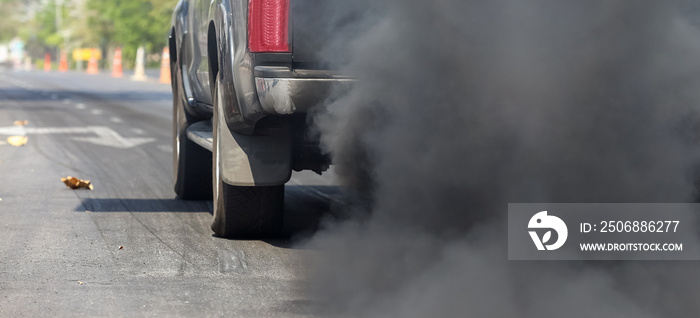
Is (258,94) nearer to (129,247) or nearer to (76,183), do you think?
(129,247)

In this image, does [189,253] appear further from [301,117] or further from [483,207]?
[483,207]

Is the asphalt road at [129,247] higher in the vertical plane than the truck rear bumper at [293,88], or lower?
lower

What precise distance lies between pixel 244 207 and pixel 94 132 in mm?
9346

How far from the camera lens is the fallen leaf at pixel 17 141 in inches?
513

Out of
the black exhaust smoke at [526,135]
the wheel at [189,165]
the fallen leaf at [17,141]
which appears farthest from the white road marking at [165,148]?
the black exhaust smoke at [526,135]

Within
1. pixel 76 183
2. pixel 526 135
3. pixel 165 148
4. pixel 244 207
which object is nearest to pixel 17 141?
pixel 165 148

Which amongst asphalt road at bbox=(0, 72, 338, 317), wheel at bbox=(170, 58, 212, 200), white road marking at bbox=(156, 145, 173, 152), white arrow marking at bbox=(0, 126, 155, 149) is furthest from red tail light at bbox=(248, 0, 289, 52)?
white arrow marking at bbox=(0, 126, 155, 149)

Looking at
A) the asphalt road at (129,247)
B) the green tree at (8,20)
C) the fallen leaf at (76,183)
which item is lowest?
the asphalt road at (129,247)

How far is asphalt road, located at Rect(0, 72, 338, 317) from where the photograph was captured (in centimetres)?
470

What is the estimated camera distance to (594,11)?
4.40 m

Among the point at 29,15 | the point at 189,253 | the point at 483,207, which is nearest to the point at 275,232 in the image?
the point at 189,253

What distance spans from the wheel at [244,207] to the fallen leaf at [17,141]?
7.31 metres

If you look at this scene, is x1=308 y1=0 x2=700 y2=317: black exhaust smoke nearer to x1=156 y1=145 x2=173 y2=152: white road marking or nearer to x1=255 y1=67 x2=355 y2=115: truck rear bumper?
x1=255 y1=67 x2=355 y2=115: truck rear bumper

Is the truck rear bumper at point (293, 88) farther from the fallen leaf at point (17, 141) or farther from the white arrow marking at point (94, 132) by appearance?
the fallen leaf at point (17, 141)
